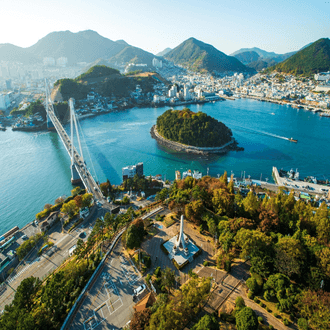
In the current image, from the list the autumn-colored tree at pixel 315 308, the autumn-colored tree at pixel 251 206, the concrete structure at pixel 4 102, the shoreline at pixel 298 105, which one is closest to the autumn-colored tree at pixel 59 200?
the autumn-colored tree at pixel 251 206

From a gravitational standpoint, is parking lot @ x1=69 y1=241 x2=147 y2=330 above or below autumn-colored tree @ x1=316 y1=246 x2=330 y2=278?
below

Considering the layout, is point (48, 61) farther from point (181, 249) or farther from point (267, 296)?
point (267, 296)

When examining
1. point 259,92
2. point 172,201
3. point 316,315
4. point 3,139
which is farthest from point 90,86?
point 316,315

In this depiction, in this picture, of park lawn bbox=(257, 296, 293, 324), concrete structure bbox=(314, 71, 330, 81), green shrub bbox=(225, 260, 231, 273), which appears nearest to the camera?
park lawn bbox=(257, 296, 293, 324)

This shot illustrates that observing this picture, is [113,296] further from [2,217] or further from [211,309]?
[2,217]

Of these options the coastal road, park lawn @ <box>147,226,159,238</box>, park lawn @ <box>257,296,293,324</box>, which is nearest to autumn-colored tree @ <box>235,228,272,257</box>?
park lawn @ <box>257,296,293,324</box>

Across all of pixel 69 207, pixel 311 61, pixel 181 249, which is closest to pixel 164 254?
pixel 181 249

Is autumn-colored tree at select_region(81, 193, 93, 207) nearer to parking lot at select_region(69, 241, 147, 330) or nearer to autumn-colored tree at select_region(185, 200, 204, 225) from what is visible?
parking lot at select_region(69, 241, 147, 330)

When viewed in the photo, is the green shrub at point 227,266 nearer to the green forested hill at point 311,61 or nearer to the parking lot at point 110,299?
the parking lot at point 110,299
